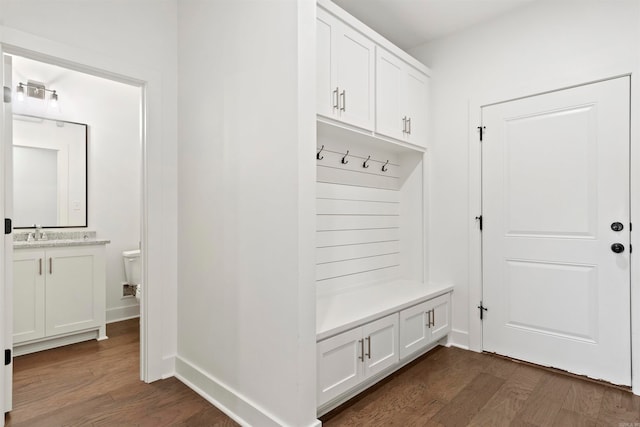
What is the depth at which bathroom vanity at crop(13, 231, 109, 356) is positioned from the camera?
2.76m

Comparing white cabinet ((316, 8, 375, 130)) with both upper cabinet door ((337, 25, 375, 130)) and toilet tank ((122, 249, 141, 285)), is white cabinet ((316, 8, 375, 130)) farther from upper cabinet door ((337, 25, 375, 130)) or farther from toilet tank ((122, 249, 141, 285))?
toilet tank ((122, 249, 141, 285))

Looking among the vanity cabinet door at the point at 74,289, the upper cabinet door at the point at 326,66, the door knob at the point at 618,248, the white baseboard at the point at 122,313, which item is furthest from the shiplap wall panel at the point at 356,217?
the white baseboard at the point at 122,313

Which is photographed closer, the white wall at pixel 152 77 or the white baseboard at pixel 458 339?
the white wall at pixel 152 77

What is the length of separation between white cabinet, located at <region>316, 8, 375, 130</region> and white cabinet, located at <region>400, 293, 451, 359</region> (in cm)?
137

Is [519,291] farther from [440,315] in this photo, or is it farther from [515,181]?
[515,181]

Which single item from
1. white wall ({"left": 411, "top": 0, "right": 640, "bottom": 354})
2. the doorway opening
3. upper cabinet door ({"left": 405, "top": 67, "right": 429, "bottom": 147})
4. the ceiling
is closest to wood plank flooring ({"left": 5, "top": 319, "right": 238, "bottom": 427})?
the doorway opening

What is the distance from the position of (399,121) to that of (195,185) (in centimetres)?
161

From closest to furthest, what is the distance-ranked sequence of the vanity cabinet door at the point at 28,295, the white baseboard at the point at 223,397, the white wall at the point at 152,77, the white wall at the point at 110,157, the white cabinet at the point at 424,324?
the white baseboard at the point at 223,397 < the white wall at the point at 152,77 < the white cabinet at the point at 424,324 < the vanity cabinet door at the point at 28,295 < the white wall at the point at 110,157

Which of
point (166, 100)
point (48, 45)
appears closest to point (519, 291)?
point (166, 100)

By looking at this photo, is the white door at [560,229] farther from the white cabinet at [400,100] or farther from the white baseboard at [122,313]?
the white baseboard at [122,313]

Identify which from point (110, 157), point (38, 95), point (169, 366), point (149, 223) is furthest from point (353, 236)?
point (38, 95)

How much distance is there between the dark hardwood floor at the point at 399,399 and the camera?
1855mm

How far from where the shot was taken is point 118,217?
374 cm

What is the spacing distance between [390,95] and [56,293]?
3.23 m
